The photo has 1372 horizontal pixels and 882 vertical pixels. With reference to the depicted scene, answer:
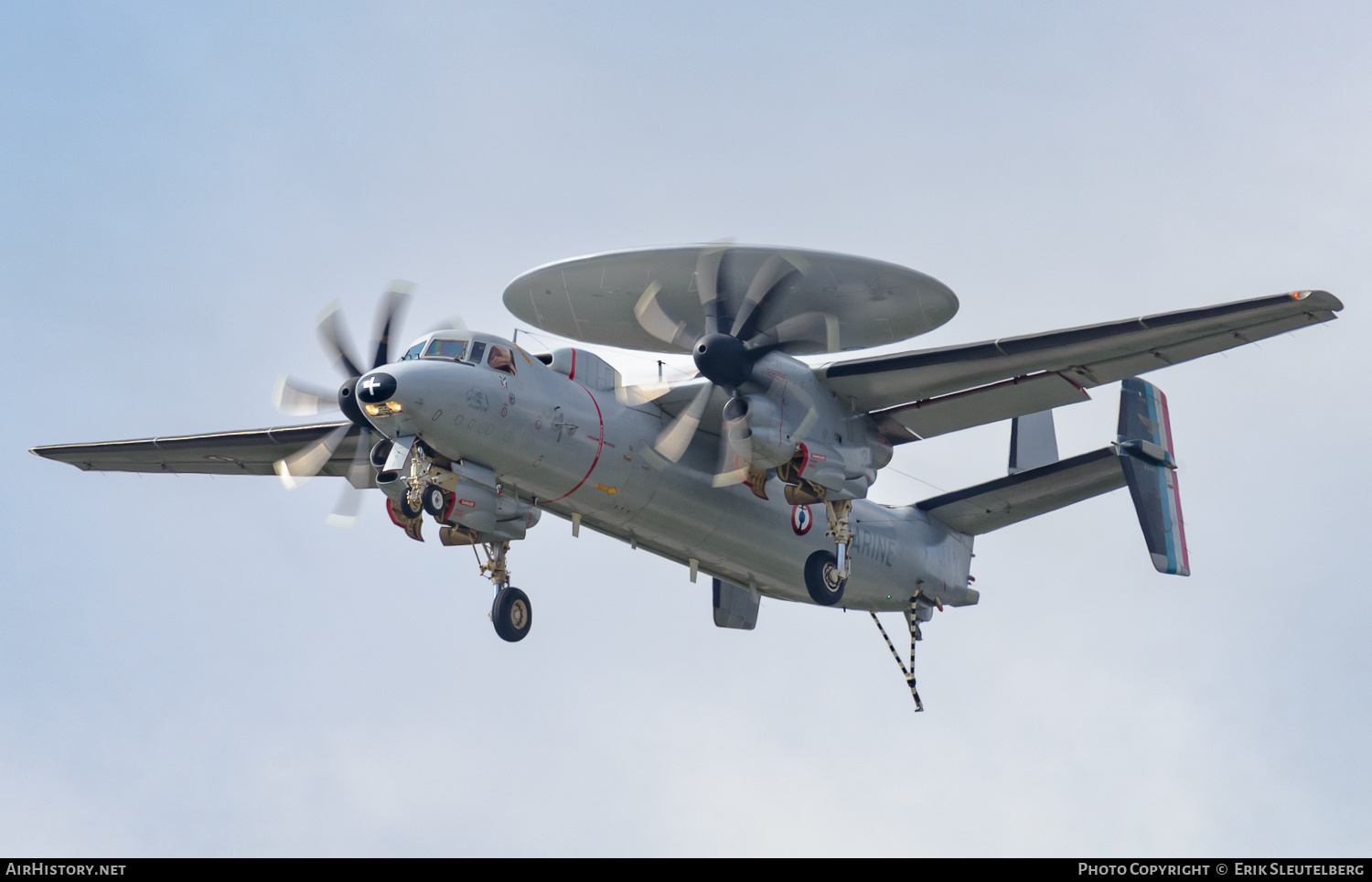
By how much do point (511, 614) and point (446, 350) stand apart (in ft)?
14.7

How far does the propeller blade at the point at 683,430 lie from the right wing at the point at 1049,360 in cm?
167

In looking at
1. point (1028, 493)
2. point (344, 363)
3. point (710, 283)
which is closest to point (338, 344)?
point (344, 363)

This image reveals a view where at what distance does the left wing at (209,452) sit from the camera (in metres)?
21.6

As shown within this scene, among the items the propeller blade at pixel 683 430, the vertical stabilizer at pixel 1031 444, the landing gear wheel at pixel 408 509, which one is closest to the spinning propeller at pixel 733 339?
the propeller blade at pixel 683 430

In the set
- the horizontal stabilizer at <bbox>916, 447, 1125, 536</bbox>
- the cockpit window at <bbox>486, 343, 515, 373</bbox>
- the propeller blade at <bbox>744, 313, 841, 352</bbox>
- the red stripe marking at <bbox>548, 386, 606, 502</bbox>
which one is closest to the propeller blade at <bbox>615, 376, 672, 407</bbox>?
the red stripe marking at <bbox>548, 386, 606, 502</bbox>

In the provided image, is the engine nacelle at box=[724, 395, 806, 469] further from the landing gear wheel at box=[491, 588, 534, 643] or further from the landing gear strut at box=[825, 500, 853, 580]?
the landing gear wheel at box=[491, 588, 534, 643]

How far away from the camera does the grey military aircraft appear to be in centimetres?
1722

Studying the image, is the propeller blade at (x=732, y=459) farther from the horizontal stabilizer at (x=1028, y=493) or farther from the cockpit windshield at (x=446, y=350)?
the horizontal stabilizer at (x=1028, y=493)
